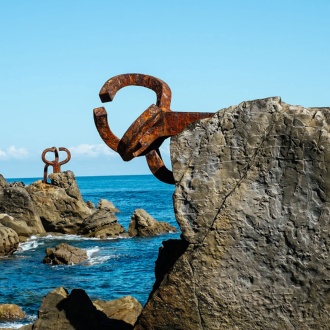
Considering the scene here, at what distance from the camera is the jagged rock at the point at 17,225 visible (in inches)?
1178

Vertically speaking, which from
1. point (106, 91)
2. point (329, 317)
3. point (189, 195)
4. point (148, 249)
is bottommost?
point (148, 249)

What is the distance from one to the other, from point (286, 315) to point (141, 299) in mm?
13499

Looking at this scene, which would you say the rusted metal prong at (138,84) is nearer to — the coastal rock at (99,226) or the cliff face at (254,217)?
the cliff face at (254,217)

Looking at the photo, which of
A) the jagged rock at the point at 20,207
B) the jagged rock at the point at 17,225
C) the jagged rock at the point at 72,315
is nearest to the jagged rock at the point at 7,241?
the jagged rock at the point at 17,225

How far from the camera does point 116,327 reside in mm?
9469

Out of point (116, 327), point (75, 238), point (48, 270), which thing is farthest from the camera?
point (75, 238)

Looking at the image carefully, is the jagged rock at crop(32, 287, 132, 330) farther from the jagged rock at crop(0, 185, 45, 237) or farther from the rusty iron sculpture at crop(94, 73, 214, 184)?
the jagged rock at crop(0, 185, 45, 237)

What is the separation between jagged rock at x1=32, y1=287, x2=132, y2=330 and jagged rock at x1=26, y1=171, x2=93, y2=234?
79.3 feet

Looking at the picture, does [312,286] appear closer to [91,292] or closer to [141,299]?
[141,299]

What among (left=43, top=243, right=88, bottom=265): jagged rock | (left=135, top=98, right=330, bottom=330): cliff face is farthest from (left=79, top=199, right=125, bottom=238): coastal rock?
(left=135, top=98, right=330, bottom=330): cliff face

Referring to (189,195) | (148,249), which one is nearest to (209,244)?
(189,195)

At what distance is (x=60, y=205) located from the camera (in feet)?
113

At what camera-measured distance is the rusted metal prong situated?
24.7 ft

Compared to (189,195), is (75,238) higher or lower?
lower
